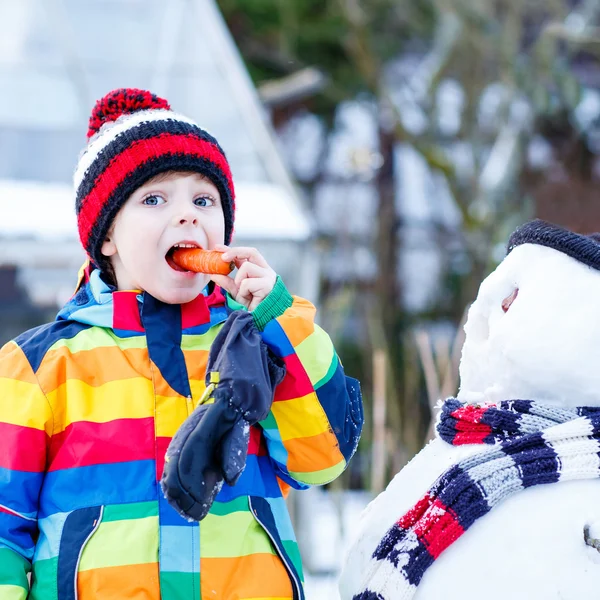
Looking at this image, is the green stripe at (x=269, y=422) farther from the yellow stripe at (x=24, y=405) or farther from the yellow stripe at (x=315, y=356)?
the yellow stripe at (x=24, y=405)

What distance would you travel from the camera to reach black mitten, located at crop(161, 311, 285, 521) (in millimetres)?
1092

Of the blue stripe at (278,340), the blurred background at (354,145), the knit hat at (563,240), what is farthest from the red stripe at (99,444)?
the blurred background at (354,145)

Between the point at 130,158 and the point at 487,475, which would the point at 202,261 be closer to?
the point at 130,158

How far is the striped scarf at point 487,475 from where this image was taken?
1.21m

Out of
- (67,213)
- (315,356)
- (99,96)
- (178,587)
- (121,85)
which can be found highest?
(121,85)

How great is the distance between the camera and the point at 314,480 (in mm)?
1347

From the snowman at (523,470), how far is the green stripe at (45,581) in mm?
451

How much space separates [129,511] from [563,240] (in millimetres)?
757

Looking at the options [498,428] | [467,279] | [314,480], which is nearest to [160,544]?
[314,480]

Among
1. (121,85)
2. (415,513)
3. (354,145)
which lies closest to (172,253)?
(415,513)

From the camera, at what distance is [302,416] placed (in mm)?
1290

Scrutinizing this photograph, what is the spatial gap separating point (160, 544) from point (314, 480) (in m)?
0.26

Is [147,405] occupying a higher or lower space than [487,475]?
higher

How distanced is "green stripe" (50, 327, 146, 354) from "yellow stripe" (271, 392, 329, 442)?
24 cm
